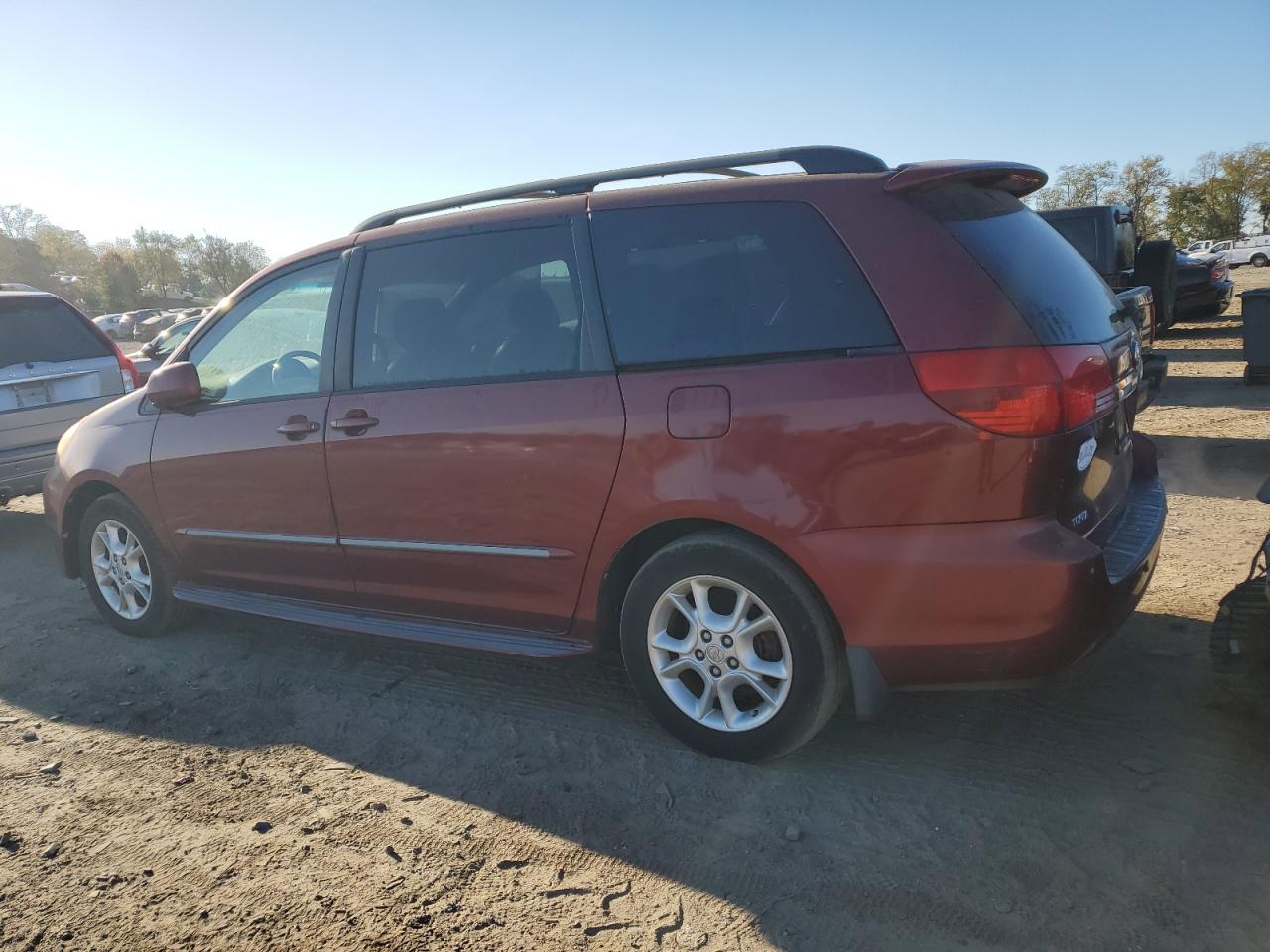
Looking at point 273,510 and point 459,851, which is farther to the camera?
point 273,510

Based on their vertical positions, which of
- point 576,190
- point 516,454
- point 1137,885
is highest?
point 576,190

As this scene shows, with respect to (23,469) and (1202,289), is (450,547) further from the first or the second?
(1202,289)

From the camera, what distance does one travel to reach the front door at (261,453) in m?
3.93

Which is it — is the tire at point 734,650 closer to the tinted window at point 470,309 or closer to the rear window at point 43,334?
the tinted window at point 470,309

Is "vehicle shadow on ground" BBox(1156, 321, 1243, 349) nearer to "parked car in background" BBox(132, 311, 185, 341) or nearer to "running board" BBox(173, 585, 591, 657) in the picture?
"running board" BBox(173, 585, 591, 657)

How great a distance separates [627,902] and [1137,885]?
1309 mm

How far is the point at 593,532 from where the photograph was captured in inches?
126

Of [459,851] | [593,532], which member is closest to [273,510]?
[593,532]

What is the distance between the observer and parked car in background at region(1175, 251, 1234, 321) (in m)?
15.2

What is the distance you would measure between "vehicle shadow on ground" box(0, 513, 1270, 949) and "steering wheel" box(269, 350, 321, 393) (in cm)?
130

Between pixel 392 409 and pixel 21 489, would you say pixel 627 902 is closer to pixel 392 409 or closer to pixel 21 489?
pixel 392 409

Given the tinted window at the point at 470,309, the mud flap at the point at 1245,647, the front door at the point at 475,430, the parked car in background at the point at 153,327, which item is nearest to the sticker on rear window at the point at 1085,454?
the mud flap at the point at 1245,647

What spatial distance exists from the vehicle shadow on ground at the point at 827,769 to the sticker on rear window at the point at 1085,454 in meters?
0.76

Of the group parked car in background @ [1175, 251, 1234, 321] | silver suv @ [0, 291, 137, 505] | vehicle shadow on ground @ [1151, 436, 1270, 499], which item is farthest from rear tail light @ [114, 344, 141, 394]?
parked car in background @ [1175, 251, 1234, 321]
